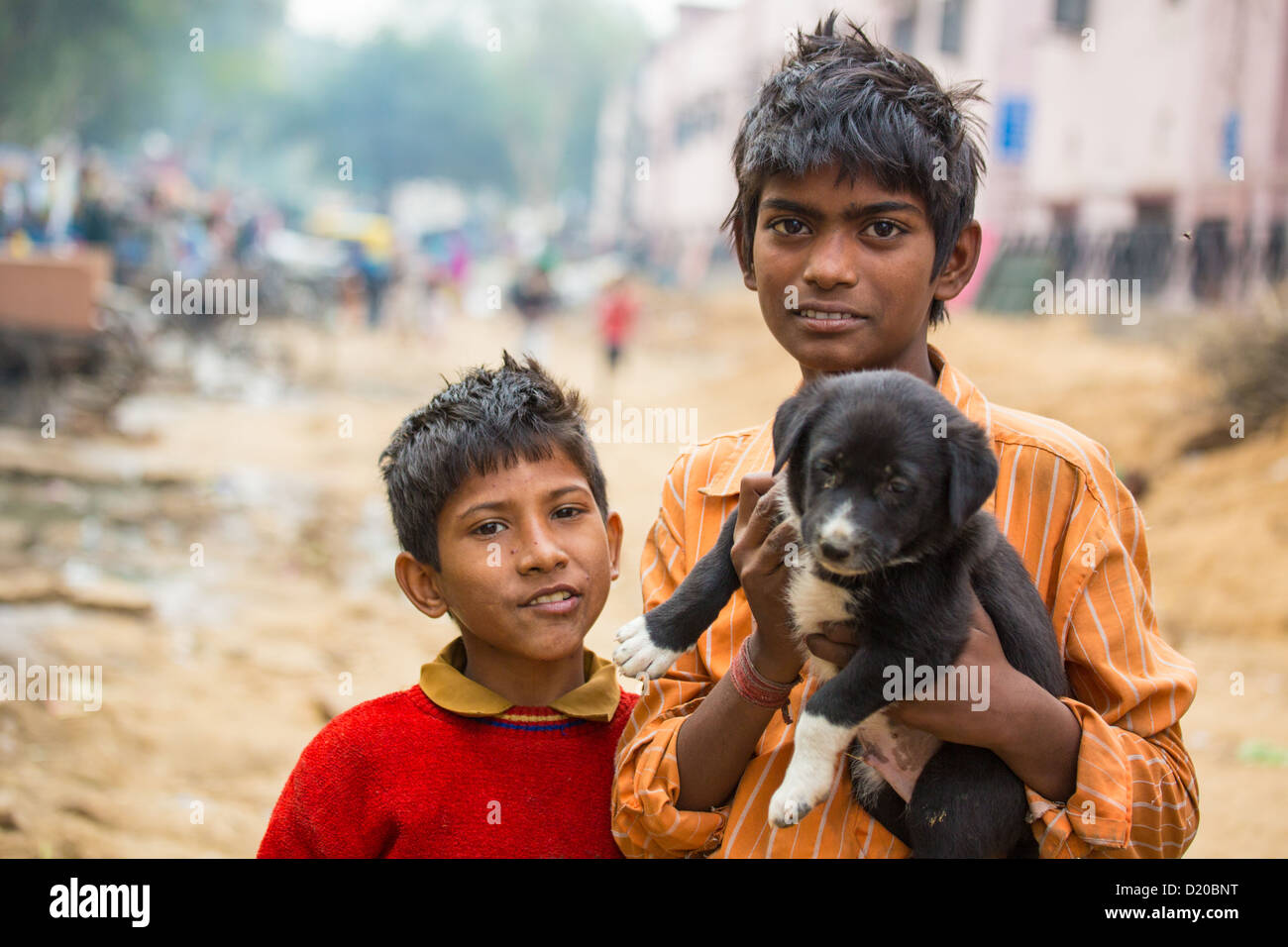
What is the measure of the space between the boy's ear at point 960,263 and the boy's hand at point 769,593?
68cm

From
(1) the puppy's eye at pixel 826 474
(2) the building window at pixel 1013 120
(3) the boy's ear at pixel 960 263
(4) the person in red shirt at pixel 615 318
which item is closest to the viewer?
(1) the puppy's eye at pixel 826 474

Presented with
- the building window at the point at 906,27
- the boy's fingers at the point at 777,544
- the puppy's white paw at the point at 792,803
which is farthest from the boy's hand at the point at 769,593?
the building window at the point at 906,27

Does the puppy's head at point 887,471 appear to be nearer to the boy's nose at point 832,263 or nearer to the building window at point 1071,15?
the boy's nose at point 832,263

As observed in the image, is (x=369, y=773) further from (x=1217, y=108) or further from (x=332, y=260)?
(x=332, y=260)

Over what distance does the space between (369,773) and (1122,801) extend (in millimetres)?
1597

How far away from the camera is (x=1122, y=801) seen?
6.96 feet

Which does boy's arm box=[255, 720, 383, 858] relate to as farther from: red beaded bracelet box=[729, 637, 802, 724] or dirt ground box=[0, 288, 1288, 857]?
dirt ground box=[0, 288, 1288, 857]

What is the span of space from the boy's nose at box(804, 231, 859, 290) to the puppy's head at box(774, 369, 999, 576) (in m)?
0.20

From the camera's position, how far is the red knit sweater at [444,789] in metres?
2.60

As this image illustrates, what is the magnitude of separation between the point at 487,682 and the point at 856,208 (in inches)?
55.4

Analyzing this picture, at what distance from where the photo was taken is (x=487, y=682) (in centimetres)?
282

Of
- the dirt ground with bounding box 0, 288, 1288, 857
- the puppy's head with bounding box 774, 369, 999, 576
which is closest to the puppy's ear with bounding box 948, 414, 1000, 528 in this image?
the puppy's head with bounding box 774, 369, 999, 576

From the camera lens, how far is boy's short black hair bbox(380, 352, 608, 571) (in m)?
2.78
